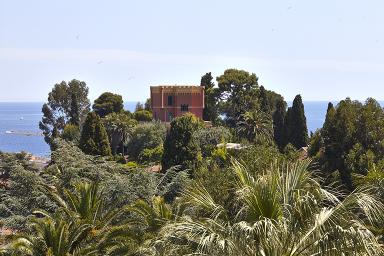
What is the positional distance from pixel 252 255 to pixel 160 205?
35.2ft

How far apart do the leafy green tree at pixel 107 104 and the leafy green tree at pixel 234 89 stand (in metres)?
12.7

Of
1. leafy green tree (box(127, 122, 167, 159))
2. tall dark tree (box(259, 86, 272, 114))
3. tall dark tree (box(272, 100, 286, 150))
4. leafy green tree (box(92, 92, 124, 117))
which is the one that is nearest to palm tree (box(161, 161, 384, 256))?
leafy green tree (box(127, 122, 167, 159))

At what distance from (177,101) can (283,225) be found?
61.0 meters

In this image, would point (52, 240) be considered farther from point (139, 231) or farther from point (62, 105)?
point (62, 105)

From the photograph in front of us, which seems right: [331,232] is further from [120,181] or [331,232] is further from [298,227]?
[120,181]

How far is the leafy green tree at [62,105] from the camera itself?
72.4 m

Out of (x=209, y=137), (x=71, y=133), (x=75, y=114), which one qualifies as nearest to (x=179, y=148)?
(x=209, y=137)

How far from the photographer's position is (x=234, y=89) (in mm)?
69250

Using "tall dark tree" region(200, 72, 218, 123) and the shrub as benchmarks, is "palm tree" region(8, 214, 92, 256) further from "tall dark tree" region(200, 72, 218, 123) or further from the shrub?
"tall dark tree" region(200, 72, 218, 123)

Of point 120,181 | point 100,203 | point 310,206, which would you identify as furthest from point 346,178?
point 310,206

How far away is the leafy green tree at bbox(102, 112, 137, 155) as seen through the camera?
6050cm

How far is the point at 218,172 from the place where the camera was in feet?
89.0

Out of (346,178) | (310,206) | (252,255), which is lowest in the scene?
(346,178)

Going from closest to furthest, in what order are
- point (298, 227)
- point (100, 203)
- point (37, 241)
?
1. point (298, 227)
2. point (37, 241)
3. point (100, 203)
